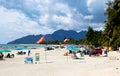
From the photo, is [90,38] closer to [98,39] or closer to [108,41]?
[98,39]

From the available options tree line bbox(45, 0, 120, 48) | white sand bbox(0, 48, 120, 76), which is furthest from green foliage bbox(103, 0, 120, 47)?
white sand bbox(0, 48, 120, 76)

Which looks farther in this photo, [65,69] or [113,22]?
[113,22]

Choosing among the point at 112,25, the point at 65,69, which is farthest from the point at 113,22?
the point at 65,69

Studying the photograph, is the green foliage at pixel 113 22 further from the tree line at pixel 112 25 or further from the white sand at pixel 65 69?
the white sand at pixel 65 69

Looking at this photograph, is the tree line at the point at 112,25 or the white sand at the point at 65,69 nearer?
the white sand at the point at 65,69

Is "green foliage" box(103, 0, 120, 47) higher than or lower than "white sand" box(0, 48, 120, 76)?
higher

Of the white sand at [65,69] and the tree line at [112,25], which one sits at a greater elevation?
the tree line at [112,25]

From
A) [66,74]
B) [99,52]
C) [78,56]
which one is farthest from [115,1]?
[66,74]

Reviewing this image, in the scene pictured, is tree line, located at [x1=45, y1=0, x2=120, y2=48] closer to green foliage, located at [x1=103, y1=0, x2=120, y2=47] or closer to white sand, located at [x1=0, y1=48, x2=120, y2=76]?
green foliage, located at [x1=103, y1=0, x2=120, y2=47]

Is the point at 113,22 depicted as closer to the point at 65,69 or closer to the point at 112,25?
the point at 112,25

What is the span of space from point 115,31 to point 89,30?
45.1 meters

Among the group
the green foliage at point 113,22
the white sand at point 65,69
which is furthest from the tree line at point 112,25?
the white sand at point 65,69

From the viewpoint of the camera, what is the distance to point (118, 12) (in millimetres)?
56062

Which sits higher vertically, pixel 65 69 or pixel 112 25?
pixel 112 25
